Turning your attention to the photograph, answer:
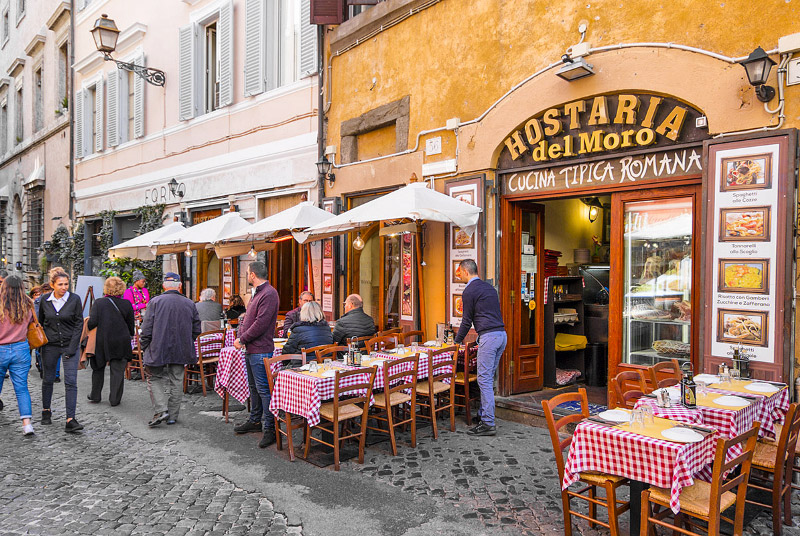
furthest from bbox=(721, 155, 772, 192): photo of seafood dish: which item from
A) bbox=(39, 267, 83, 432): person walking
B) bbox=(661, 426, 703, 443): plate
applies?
bbox=(39, 267, 83, 432): person walking

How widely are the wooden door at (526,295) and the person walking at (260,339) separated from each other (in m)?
2.92

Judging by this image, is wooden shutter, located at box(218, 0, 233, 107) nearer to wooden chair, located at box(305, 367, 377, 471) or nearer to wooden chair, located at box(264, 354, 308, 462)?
wooden chair, located at box(264, 354, 308, 462)

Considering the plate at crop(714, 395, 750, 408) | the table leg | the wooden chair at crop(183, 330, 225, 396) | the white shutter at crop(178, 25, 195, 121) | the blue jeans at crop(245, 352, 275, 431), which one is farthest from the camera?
the white shutter at crop(178, 25, 195, 121)

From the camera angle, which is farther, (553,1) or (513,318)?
(513,318)

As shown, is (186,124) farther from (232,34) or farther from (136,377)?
(136,377)

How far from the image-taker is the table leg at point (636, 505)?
344 centimetres

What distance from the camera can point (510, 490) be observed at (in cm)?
461

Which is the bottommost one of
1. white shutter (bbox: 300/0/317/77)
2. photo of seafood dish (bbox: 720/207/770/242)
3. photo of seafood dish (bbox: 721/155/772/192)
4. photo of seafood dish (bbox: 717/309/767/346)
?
photo of seafood dish (bbox: 717/309/767/346)

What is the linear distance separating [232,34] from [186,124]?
8.37 feet

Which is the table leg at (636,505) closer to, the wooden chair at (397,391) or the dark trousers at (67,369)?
the wooden chair at (397,391)

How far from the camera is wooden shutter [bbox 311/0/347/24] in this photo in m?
9.61

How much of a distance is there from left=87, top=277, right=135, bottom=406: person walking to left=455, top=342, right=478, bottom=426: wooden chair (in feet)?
13.8

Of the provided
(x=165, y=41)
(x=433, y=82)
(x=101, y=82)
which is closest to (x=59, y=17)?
(x=101, y=82)

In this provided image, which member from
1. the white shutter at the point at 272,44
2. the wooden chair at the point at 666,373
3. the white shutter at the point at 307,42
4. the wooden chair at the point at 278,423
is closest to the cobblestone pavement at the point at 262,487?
the wooden chair at the point at 278,423
